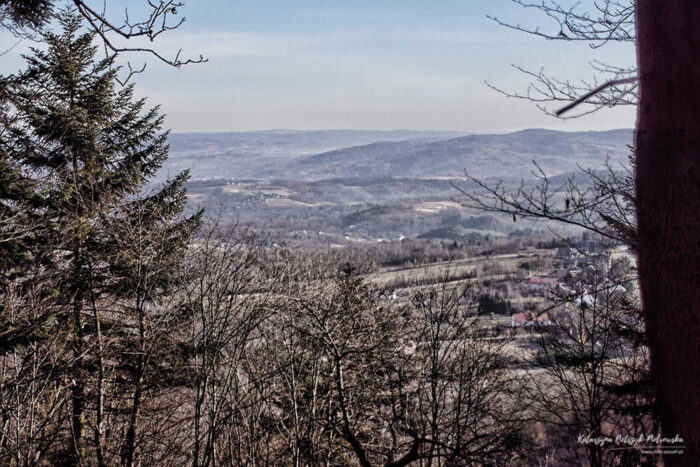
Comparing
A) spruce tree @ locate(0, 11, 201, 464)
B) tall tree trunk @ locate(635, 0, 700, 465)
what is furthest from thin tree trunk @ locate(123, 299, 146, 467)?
tall tree trunk @ locate(635, 0, 700, 465)

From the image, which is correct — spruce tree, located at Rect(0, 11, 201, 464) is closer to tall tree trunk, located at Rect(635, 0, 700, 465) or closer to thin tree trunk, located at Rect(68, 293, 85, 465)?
thin tree trunk, located at Rect(68, 293, 85, 465)

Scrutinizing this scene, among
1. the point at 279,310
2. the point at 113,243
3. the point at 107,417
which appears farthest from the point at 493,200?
the point at 113,243

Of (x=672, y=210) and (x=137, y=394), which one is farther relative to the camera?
(x=137, y=394)

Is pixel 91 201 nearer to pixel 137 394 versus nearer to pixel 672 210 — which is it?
pixel 137 394

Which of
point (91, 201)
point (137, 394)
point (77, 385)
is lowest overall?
point (77, 385)

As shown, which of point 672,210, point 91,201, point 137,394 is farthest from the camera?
point 91,201

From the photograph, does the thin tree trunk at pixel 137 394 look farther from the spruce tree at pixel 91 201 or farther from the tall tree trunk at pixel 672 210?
the tall tree trunk at pixel 672 210

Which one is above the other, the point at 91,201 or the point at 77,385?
the point at 91,201

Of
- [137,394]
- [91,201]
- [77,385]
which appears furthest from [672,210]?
[91,201]
